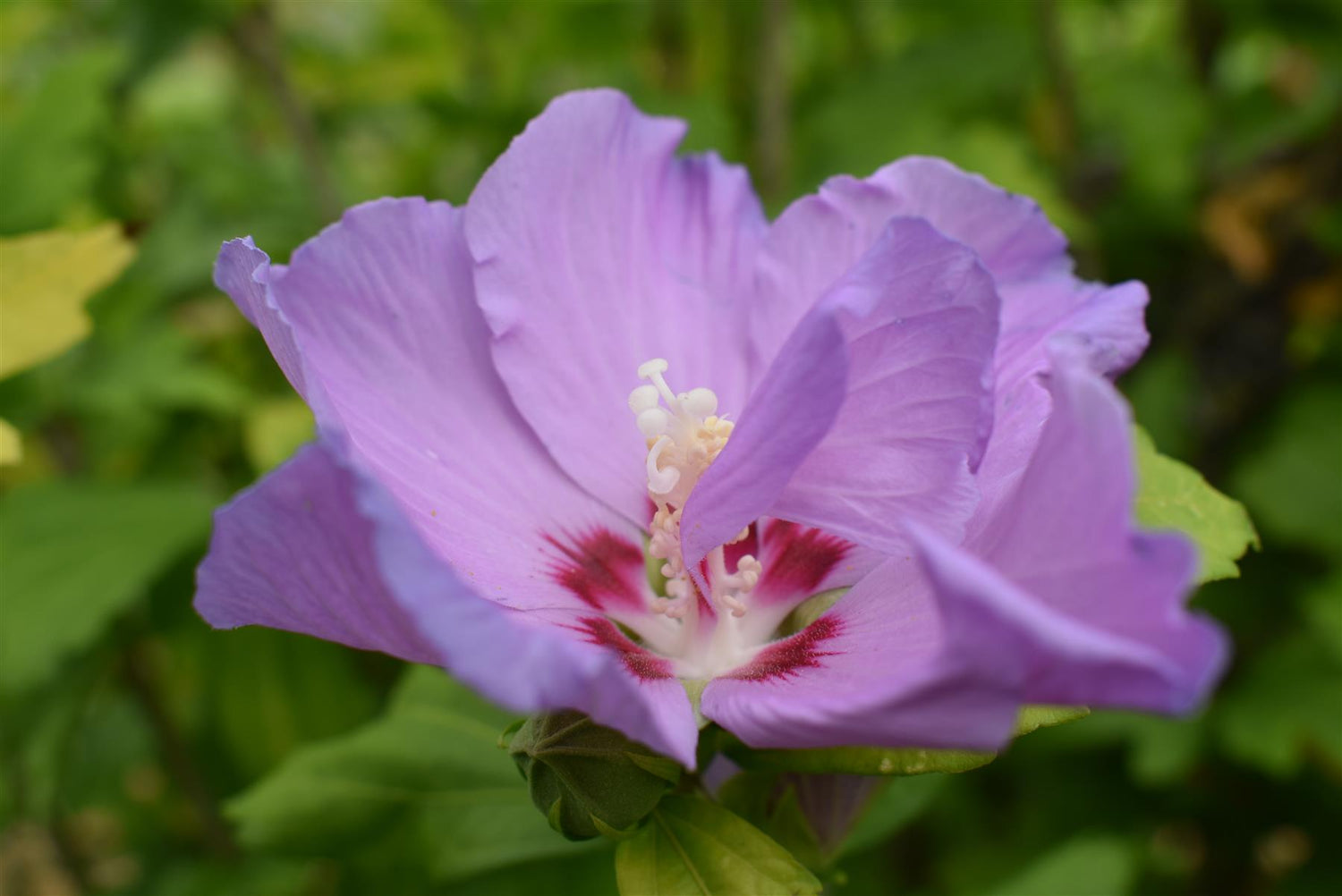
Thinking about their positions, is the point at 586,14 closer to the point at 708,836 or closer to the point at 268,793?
the point at 268,793

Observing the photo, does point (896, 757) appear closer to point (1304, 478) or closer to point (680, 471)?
point (680, 471)

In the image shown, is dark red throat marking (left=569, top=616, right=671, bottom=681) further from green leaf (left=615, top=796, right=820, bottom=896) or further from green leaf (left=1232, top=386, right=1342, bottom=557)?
green leaf (left=1232, top=386, right=1342, bottom=557)

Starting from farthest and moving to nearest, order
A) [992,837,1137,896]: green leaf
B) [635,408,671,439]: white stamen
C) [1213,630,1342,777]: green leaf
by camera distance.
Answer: [1213,630,1342,777]: green leaf → [992,837,1137,896]: green leaf → [635,408,671,439]: white stamen

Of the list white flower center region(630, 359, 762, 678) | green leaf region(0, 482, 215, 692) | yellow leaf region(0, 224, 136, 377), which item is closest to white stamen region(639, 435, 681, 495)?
white flower center region(630, 359, 762, 678)

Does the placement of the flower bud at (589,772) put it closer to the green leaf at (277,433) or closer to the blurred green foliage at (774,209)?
the blurred green foliage at (774,209)

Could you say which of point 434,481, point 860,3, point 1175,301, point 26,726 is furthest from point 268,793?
point 860,3

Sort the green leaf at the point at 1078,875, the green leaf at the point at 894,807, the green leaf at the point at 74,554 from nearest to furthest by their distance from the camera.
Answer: the green leaf at the point at 894,807
the green leaf at the point at 1078,875
the green leaf at the point at 74,554

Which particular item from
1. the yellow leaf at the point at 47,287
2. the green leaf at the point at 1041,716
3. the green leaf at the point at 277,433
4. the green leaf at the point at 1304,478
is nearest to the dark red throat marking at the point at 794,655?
the green leaf at the point at 1041,716
